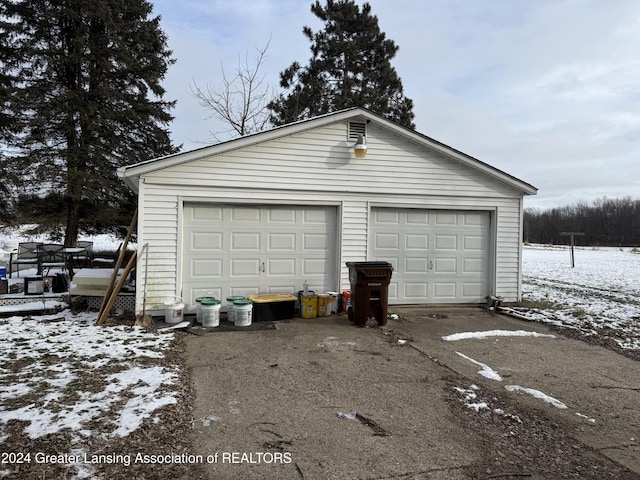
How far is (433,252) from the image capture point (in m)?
8.70

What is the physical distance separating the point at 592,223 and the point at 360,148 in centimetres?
6948

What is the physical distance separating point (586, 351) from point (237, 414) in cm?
510

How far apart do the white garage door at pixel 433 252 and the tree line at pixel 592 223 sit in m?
57.1

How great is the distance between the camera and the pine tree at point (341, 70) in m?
19.3

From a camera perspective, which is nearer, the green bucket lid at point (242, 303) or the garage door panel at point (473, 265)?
the green bucket lid at point (242, 303)

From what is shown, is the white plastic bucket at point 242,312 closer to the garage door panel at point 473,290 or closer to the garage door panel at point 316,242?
the garage door panel at point 316,242

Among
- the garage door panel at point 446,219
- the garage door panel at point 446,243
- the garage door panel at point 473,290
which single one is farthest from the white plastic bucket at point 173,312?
the garage door panel at point 473,290

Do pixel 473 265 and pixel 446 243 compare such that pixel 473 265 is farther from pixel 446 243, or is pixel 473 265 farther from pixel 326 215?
pixel 326 215

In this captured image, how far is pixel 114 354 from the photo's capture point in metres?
5.08

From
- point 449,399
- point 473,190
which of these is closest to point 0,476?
point 449,399

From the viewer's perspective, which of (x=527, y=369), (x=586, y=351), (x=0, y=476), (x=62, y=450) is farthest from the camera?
(x=586, y=351)

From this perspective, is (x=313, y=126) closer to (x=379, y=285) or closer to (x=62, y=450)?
(x=379, y=285)

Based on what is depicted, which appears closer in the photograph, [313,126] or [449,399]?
[449,399]

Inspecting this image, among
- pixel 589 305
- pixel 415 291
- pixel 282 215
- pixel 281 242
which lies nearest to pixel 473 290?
pixel 415 291
